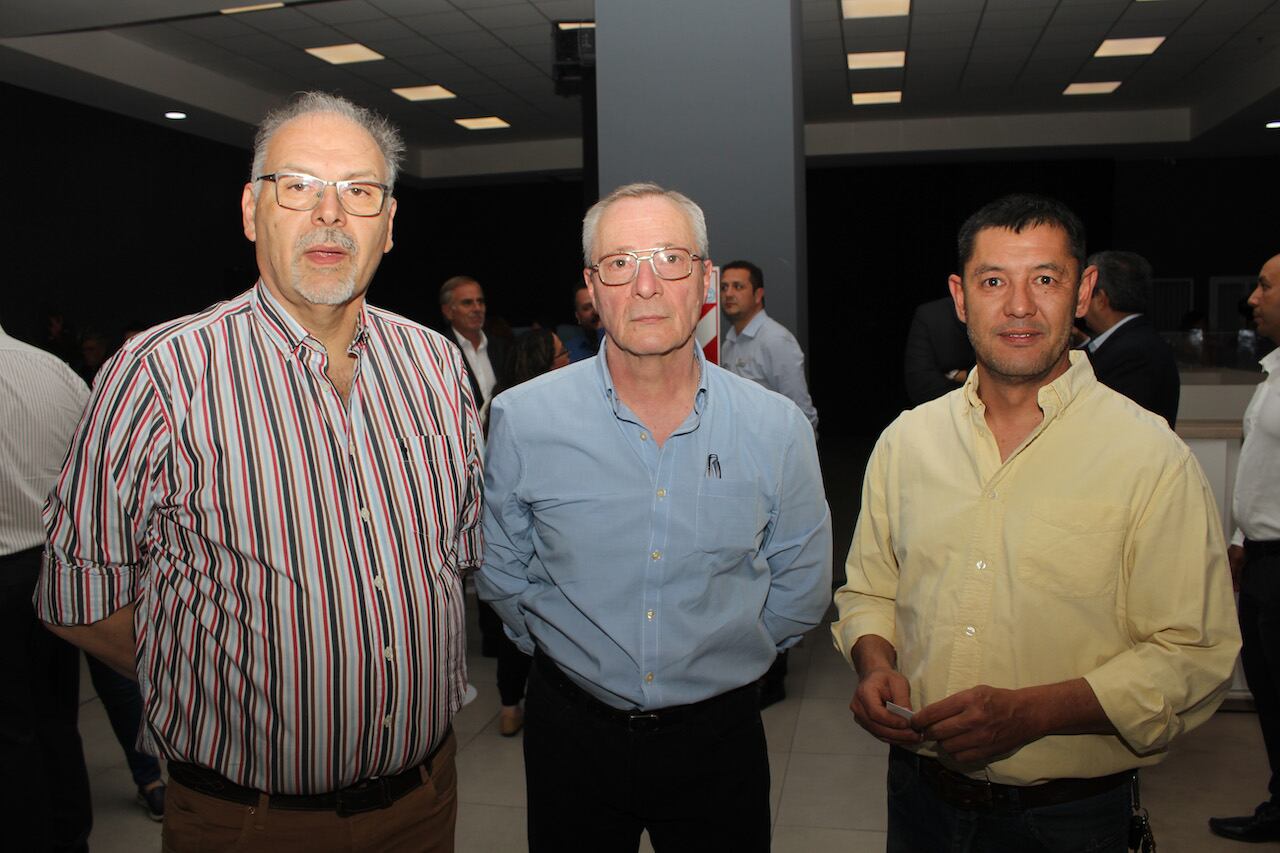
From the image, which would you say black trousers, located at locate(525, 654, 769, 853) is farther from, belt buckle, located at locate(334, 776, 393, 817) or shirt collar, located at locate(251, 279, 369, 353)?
shirt collar, located at locate(251, 279, 369, 353)

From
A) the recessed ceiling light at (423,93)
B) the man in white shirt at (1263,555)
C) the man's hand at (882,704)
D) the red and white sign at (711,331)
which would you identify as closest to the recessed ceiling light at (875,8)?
the recessed ceiling light at (423,93)

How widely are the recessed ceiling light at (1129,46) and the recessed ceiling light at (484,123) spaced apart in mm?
6921

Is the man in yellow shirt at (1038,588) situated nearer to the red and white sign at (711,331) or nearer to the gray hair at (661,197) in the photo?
the gray hair at (661,197)

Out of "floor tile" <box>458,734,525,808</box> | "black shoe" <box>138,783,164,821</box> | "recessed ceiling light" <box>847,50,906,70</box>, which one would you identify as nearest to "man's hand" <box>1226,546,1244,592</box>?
"floor tile" <box>458,734,525,808</box>

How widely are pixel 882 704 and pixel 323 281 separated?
1.08 meters

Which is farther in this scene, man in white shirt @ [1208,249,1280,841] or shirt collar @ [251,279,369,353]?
man in white shirt @ [1208,249,1280,841]

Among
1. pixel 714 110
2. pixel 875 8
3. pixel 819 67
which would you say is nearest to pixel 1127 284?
pixel 714 110

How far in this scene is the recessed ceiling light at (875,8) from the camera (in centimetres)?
797

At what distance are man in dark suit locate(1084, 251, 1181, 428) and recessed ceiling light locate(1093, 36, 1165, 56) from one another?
6843 millimetres

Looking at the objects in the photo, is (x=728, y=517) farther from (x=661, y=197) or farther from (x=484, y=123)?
(x=484, y=123)

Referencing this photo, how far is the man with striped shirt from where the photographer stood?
4.70ft

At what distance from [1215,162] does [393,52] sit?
444 inches

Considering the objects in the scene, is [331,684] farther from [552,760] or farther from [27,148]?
[27,148]

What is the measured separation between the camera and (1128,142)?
40.5 feet
